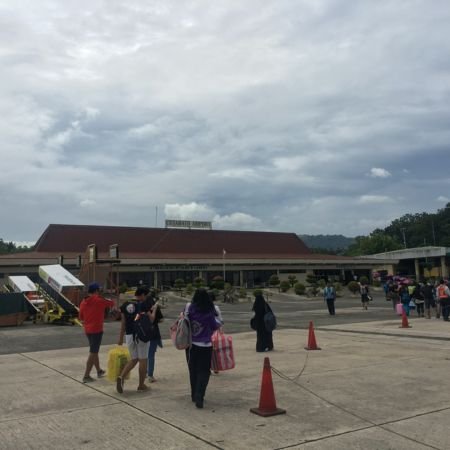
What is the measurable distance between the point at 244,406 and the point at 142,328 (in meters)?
1.82

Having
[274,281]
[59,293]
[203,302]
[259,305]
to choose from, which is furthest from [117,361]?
[274,281]

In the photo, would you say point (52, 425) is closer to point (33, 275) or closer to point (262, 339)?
point (262, 339)

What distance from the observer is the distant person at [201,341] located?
6.44 meters

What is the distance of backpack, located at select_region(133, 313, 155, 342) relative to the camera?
7109 millimetres

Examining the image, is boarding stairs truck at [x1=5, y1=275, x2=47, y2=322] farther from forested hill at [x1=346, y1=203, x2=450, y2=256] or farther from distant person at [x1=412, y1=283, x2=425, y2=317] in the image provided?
forested hill at [x1=346, y1=203, x2=450, y2=256]

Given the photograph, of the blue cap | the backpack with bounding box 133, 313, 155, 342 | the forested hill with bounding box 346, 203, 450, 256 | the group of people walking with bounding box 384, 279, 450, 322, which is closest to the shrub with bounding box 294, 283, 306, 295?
the group of people walking with bounding box 384, 279, 450, 322

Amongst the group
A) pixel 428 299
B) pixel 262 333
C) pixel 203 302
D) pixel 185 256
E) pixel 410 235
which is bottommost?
pixel 262 333

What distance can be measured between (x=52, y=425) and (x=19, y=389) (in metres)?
2.49

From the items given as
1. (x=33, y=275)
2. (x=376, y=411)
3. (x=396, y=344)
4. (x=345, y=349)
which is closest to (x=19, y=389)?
(x=376, y=411)

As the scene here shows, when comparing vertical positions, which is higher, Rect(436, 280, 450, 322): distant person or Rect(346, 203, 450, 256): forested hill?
Rect(346, 203, 450, 256): forested hill

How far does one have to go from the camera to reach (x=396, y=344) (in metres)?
12.4

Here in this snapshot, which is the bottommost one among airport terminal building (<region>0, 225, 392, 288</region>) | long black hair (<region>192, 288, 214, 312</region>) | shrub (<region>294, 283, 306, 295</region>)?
shrub (<region>294, 283, 306, 295</region>)

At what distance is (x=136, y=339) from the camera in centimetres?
717

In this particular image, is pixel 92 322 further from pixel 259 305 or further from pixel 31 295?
pixel 31 295
